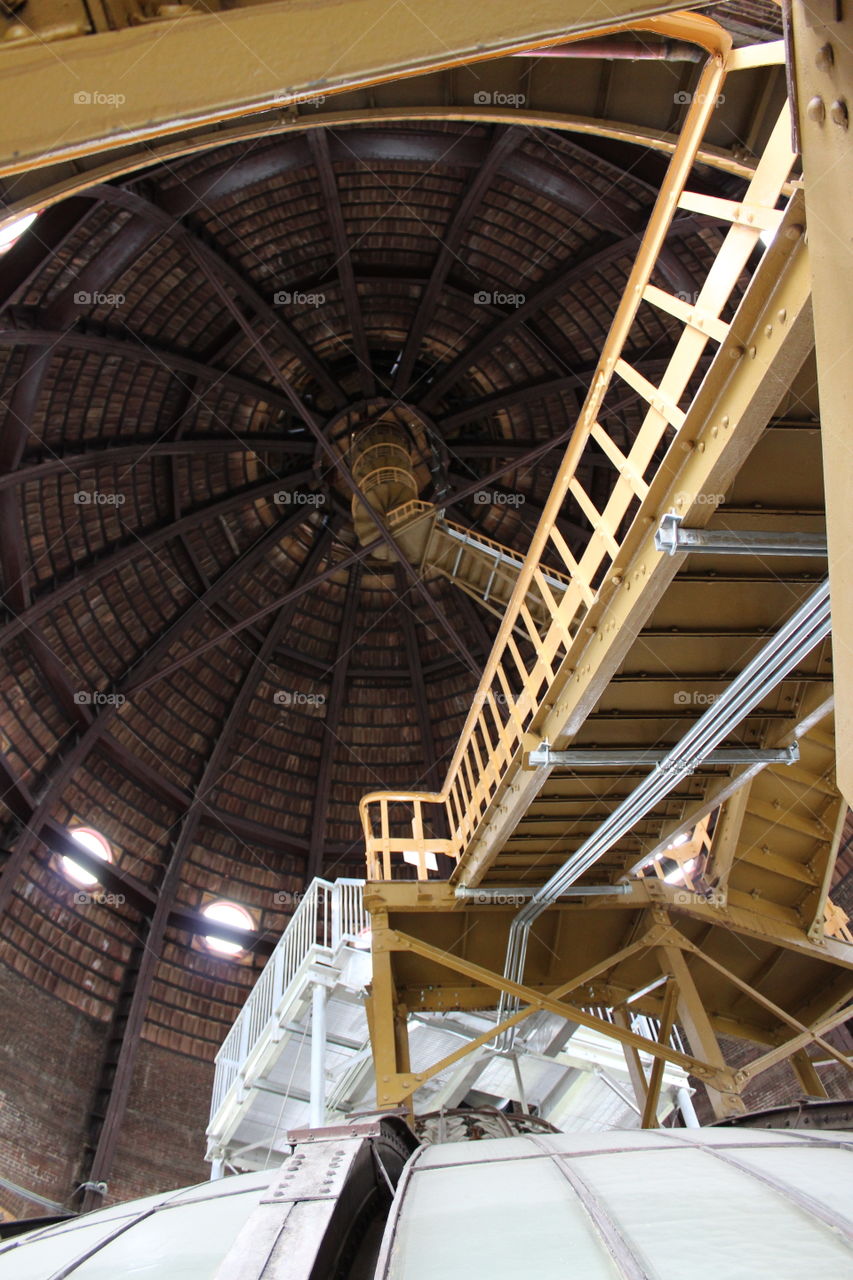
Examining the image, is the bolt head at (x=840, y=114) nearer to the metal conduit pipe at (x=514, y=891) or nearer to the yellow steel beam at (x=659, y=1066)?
the metal conduit pipe at (x=514, y=891)

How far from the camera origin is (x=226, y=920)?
19906 mm

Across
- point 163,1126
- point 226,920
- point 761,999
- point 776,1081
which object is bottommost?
point 163,1126

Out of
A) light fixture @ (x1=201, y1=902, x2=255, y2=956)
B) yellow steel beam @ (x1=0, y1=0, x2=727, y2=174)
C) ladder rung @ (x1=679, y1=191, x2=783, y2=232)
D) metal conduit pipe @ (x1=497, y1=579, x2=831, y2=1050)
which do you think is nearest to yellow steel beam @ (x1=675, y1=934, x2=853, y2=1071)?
metal conduit pipe @ (x1=497, y1=579, x2=831, y2=1050)

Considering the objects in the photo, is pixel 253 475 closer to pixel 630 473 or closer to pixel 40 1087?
pixel 40 1087

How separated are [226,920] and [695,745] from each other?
15.3 m

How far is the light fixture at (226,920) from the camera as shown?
19422mm

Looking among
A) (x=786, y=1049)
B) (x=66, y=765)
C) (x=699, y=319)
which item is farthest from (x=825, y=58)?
(x=66, y=765)

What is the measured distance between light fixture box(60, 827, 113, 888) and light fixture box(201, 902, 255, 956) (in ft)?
8.69

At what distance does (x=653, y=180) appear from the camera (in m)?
14.2

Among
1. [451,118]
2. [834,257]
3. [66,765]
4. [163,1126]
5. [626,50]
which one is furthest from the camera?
[66,765]

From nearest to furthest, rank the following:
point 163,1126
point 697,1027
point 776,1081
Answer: point 697,1027
point 776,1081
point 163,1126

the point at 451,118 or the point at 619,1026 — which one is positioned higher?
the point at 451,118

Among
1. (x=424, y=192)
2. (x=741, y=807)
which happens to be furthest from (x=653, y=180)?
(x=741, y=807)

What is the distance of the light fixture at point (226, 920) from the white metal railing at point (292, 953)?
5335 millimetres
